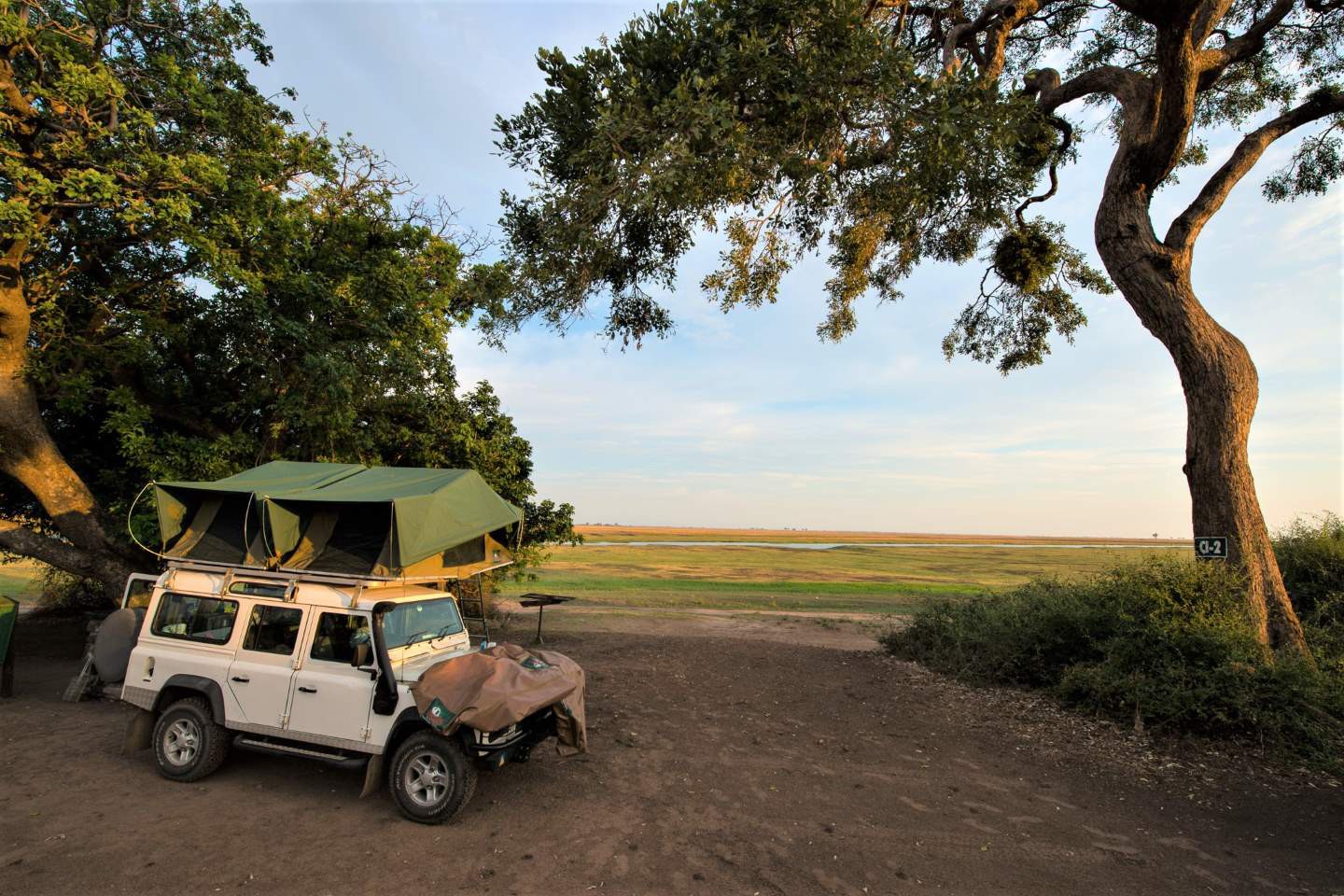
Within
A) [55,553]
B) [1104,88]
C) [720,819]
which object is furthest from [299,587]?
[1104,88]

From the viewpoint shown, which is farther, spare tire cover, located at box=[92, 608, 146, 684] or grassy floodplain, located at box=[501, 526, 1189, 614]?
grassy floodplain, located at box=[501, 526, 1189, 614]

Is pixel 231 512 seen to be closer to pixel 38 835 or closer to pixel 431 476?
pixel 431 476

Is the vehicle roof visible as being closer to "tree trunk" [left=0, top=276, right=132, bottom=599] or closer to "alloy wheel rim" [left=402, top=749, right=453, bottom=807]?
"alloy wheel rim" [left=402, top=749, right=453, bottom=807]

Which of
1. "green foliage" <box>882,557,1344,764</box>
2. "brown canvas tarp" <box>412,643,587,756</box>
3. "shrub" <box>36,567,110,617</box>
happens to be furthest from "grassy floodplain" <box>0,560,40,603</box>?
"green foliage" <box>882,557,1344,764</box>

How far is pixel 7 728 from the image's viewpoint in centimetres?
797

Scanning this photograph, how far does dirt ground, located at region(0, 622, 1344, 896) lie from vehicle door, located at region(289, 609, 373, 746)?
76cm

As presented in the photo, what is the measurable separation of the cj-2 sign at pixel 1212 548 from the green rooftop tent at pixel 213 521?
1242cm

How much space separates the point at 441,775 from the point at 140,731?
381 cm

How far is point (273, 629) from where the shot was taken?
6309 millimetres

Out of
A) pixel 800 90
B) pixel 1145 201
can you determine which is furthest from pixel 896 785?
pixel 1145 201

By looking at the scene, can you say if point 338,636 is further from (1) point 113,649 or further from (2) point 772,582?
(2) point 772,582

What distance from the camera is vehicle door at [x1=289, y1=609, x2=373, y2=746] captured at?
18.8 feet

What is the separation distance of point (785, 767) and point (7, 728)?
9.87 meters

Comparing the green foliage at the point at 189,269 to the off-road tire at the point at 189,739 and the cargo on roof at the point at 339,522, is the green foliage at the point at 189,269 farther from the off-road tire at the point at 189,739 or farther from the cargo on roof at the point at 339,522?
the off-road tire at the point at 189,739
